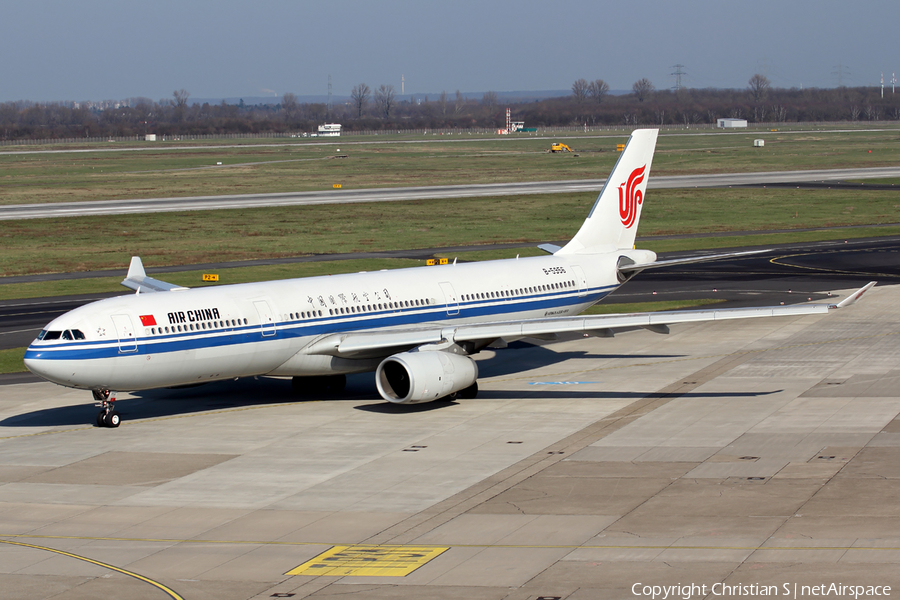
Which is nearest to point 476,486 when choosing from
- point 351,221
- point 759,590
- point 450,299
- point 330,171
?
point 759,590

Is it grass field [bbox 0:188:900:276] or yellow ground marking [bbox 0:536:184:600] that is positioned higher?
grass field [bbox 0:188:900:276]

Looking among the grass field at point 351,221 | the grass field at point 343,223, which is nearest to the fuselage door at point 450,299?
the grass field at point 343,223

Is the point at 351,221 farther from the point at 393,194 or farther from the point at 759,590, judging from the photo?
the point at 759,590

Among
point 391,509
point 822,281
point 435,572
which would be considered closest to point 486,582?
point 435,572

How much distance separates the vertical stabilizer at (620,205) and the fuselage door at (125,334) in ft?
69.0

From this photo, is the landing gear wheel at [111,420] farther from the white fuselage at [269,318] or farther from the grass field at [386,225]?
the grass field at [386,225]

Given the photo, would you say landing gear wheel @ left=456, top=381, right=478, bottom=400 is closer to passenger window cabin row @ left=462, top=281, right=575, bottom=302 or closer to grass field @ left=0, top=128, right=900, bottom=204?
passenger window cabin row @ left=462, top=281, right=575, bottom=302

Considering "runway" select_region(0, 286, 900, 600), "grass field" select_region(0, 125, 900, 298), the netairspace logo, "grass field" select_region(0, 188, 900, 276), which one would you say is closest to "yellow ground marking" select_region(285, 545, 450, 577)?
"runway" select_region(0, 286, 900, 600)

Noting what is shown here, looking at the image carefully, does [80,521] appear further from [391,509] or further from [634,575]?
[634,575]

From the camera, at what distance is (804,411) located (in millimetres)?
36625

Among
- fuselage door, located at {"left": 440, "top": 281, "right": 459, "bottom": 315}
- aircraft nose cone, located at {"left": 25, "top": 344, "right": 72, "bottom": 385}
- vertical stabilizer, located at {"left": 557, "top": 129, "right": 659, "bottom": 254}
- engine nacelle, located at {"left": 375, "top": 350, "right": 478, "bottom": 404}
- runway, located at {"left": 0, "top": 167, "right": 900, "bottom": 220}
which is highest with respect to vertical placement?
vertical stabilizer, located at {"left": 557, "top": 129, "right": 659, "bottom": 254}

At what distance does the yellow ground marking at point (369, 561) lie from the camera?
893 inches

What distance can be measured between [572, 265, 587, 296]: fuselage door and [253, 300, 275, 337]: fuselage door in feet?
48.5

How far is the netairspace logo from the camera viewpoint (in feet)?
67.0
